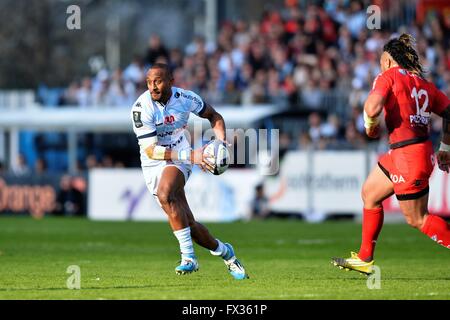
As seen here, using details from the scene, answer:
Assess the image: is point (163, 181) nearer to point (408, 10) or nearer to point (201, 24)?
point (408, 10)

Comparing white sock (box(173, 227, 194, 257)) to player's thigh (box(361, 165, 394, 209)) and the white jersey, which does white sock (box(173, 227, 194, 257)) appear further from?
player's thigh (box(361, 165, 394, 209))

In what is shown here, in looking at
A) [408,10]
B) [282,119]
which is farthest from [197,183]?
[408,10]

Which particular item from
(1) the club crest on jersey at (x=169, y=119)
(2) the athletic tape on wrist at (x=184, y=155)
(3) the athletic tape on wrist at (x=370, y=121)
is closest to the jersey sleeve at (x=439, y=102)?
(3) the athletic tape on wrist at (x=370, y=121)

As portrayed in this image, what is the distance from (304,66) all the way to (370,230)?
748 inches

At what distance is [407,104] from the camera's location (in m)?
11.8

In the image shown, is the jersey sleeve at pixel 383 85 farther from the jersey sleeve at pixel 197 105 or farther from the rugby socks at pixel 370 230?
the jersey sleeve at pixel 197 105

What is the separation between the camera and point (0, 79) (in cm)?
5669

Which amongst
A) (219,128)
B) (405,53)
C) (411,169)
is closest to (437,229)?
(411,169)

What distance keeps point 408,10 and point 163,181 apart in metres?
21.6

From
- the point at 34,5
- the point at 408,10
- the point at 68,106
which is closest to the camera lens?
the point at 408,10

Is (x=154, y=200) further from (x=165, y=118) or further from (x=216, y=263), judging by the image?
(x=165, y=118)

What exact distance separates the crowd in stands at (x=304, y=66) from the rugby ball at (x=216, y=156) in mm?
15259

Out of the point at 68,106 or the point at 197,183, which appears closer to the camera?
the point at 197,183
